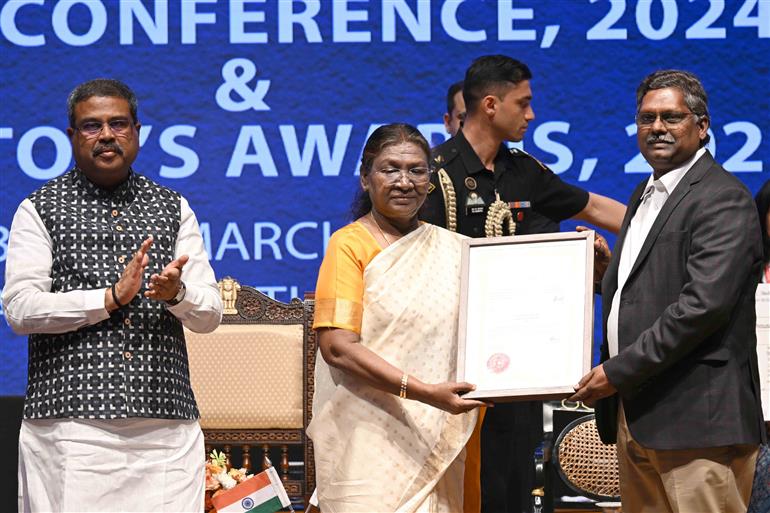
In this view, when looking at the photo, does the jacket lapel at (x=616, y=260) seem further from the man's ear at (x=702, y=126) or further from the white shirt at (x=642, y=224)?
the man's ear at (x=702, y=126)

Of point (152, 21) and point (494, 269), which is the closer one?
point (494, 269)

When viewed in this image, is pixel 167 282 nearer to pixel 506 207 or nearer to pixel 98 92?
pixel 98 92

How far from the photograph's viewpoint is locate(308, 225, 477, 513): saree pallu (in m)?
3.00

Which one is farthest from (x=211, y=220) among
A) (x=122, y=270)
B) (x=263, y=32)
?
(x=122, y=270)

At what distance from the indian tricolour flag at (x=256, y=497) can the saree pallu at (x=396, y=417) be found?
46.4 inches

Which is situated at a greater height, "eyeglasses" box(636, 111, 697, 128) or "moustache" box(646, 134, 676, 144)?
"eyeglasses" box(636, 111, 697, 128)

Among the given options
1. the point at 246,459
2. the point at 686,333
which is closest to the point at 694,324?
the point at 686,333

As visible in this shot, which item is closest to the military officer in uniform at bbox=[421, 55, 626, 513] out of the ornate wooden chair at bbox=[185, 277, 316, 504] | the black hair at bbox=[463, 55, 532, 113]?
the black hair at bbox=[463, 55, 532, 113]

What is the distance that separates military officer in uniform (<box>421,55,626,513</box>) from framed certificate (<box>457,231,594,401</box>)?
636 millimetres

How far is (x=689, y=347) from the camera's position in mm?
2867

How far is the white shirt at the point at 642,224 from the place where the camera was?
3.04 meters

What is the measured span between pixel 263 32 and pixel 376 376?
3.08 metres

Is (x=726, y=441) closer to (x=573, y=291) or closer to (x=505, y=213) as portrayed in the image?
(x=573, y=291)

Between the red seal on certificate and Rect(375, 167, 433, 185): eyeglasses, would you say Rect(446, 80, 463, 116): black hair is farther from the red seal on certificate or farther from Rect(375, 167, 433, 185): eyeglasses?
the red seal on certificate
